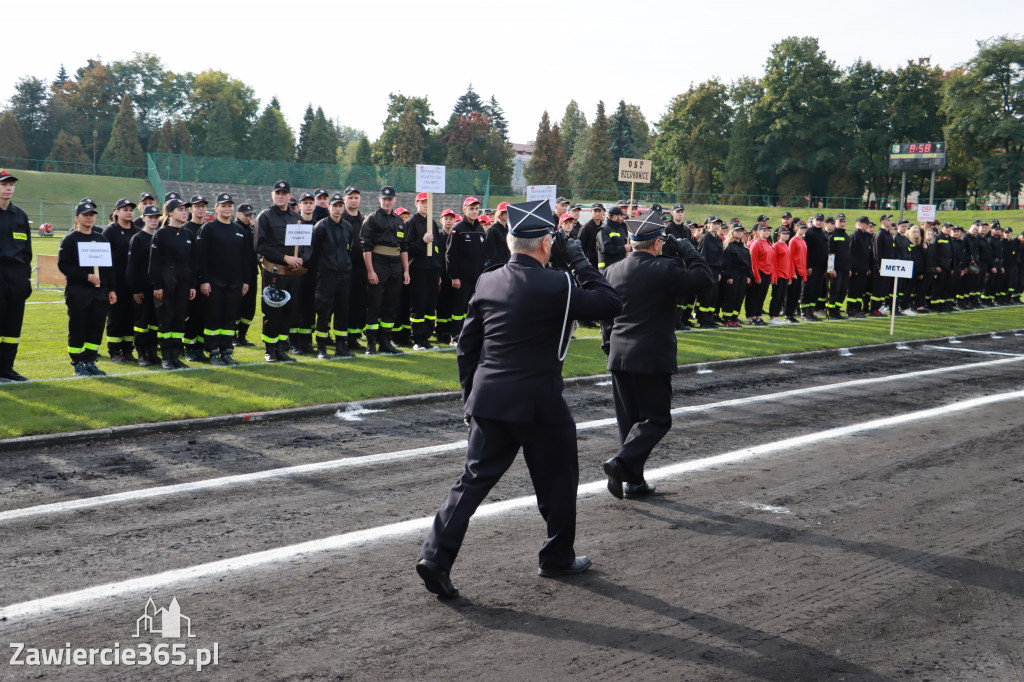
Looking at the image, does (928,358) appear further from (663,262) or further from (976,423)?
(663,262)

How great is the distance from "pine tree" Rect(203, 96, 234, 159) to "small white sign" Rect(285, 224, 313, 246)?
96.2 m

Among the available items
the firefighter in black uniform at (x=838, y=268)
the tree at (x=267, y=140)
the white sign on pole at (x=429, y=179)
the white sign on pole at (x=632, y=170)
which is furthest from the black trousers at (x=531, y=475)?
the tree at (x=267, y=140)

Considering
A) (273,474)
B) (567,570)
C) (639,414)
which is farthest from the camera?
(273,474)

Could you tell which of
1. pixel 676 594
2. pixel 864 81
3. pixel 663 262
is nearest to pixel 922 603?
pixel 676 594

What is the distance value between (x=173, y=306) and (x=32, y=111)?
10783 cm

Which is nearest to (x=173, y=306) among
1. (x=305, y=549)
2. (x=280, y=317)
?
(x=280, y=317)

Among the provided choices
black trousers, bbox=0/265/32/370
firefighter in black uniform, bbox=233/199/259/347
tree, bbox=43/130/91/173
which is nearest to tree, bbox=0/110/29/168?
tree, bbox=43/130/91/173

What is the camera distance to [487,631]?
4.68 m

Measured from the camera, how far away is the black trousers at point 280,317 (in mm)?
13188

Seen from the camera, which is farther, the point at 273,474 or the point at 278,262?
the point at 278,262

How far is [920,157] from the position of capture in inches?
2343

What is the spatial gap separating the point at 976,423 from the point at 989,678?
7065mm

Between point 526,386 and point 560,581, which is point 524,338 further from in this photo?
point 560,581

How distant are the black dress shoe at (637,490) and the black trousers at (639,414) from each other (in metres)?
0.07
